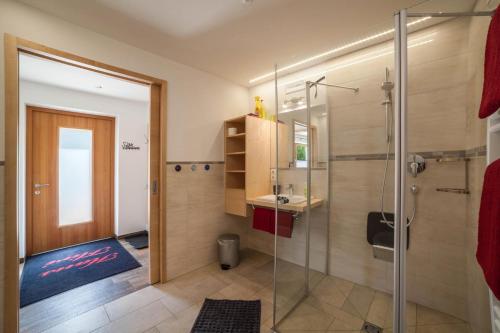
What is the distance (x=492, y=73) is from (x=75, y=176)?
458 cm

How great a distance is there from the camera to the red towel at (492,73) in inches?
31.7

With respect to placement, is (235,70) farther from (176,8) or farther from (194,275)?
(194,275)

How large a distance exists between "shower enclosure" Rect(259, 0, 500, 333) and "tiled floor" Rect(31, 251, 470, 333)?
0.05 feet

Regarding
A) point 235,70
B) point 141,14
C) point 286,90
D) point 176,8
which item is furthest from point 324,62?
point 141,14

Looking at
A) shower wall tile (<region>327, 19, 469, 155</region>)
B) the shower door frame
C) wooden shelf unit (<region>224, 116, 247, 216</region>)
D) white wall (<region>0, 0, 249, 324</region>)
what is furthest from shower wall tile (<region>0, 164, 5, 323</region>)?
shower wall tile (<region>327, 19, 469, 155</region>)

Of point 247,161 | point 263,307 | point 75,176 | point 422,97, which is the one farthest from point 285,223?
point 75,176

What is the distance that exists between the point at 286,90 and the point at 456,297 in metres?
2.33

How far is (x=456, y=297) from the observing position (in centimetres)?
155

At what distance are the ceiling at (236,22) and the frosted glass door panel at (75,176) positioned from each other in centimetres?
225

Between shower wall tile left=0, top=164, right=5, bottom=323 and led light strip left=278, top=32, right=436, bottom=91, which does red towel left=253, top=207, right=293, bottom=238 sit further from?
shower wall tile left=0, top=164, right=5, bottom=323

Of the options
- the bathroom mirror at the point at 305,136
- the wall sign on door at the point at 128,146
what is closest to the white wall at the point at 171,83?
the bathroom mirror at the point at 305,136

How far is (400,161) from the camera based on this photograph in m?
0.92

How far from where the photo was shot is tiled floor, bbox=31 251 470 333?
62.4 inches

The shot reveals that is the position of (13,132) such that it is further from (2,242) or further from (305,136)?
(305,136)
